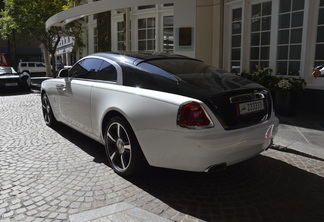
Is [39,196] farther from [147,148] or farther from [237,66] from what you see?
[237,66]

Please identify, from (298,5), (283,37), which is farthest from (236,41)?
(298,5)

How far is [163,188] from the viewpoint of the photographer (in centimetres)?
338

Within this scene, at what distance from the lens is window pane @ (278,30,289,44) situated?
295 inches

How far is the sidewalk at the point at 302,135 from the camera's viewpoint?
458 cm

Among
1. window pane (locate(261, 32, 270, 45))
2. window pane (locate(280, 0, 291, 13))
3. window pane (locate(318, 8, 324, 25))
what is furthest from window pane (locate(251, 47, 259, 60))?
window pane (locate(318, 8, 324, 25))

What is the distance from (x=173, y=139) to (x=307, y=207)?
1523 millimetres

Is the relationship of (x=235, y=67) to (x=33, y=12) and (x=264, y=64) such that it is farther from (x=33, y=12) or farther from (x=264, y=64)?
(x=33, y=12)

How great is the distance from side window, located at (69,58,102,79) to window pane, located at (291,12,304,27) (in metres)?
5.33

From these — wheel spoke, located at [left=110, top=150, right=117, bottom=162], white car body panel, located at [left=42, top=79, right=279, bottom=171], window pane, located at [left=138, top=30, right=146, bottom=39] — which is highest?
window pane, located at [left=138, top=30, right=146, bottom=39]

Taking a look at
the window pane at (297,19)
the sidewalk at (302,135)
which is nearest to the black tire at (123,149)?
the sidewalk at (302,135)

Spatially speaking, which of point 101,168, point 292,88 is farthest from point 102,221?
point 292,88

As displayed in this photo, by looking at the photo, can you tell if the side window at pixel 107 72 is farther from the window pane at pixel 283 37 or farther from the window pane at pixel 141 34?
the window pane at pixel 141 34

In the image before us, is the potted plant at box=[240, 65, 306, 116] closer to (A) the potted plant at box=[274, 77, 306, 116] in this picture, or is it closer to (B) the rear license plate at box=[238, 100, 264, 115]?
(A) the potted plant at box=[274, 77, 306, 116]

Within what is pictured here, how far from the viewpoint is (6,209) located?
2.89 meters
